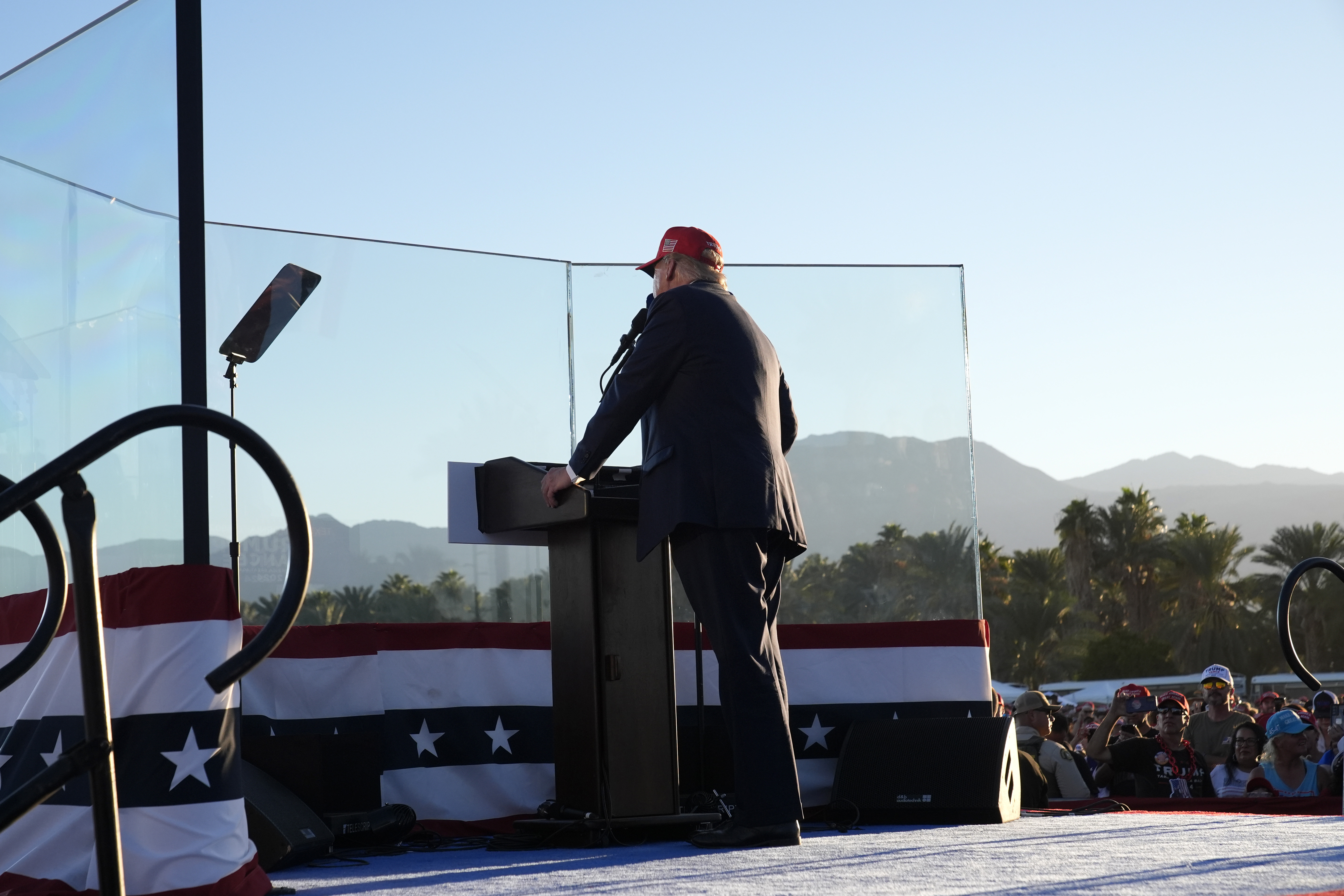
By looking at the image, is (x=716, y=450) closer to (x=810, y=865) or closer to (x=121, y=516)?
(x=810, y=865)

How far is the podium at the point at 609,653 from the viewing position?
3182 millimetres

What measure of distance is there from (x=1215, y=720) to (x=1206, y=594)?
29.6 metres

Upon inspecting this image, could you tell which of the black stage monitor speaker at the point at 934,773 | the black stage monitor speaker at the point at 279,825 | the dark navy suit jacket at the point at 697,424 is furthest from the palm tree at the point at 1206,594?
the black stage monitor speaker at the point at 279,825

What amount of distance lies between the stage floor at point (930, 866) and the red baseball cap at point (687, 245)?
1503 mm

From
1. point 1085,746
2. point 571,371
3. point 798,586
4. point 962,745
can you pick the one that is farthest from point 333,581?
point 1085,746

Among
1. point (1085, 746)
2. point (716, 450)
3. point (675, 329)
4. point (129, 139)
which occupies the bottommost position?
point (1085, 746)

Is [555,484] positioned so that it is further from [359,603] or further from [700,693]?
[359,603]

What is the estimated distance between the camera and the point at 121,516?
2.91 m

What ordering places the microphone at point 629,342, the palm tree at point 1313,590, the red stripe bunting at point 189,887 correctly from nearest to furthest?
the red stripe bunting at point 189,887 → the microphone at point 629,342 → the palm tree at point 1313,590

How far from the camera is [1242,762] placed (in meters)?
6.25

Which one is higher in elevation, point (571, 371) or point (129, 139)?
point (129, 139)

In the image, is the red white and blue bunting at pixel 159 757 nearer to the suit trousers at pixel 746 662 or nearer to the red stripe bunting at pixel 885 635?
the suit trousers at pixel 746 662

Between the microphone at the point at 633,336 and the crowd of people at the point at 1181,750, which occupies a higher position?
the microphone at the point at 633,336

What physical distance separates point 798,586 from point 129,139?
264 cm
